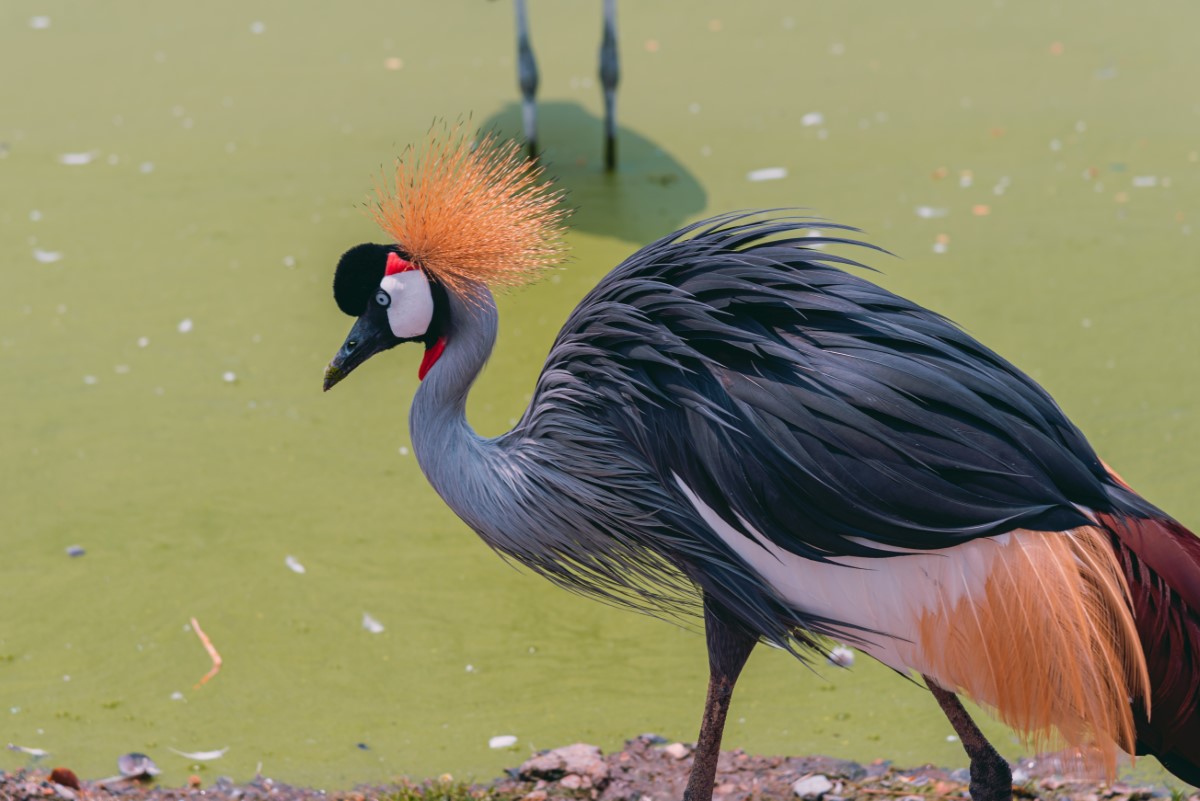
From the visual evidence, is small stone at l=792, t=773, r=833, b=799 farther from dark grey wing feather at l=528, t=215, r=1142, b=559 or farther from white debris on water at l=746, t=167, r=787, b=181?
white debris on water at l=746, t=167, r=787, b=181

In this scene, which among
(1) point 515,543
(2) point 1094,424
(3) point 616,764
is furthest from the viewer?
(2) point 1094,424

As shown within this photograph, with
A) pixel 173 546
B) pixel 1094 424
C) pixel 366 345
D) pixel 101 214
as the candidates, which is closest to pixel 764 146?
pixel 1094 424

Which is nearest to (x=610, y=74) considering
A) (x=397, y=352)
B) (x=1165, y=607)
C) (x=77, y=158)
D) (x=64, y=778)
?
(x=397, y=352)

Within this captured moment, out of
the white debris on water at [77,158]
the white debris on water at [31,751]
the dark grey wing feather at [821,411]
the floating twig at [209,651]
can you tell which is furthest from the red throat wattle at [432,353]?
the white debris on water at [77,158]

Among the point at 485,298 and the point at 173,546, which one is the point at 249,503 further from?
the point at 485,298

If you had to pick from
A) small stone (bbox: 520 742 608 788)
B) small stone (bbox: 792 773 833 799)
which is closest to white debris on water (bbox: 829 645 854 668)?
small stone (bbox: 792 773 833 799)

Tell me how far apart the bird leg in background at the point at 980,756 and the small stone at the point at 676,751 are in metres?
0.78

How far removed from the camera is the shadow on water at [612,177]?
6164 millimetres

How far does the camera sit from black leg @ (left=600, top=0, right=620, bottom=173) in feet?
21.4

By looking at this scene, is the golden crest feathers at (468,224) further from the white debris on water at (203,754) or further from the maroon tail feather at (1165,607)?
the white debris on water at (203,754)

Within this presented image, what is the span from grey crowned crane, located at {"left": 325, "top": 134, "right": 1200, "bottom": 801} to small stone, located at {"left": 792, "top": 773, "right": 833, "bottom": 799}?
1.42 feet

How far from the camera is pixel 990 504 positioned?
2576mm

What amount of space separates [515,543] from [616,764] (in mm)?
833

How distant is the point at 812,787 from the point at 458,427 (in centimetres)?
122
